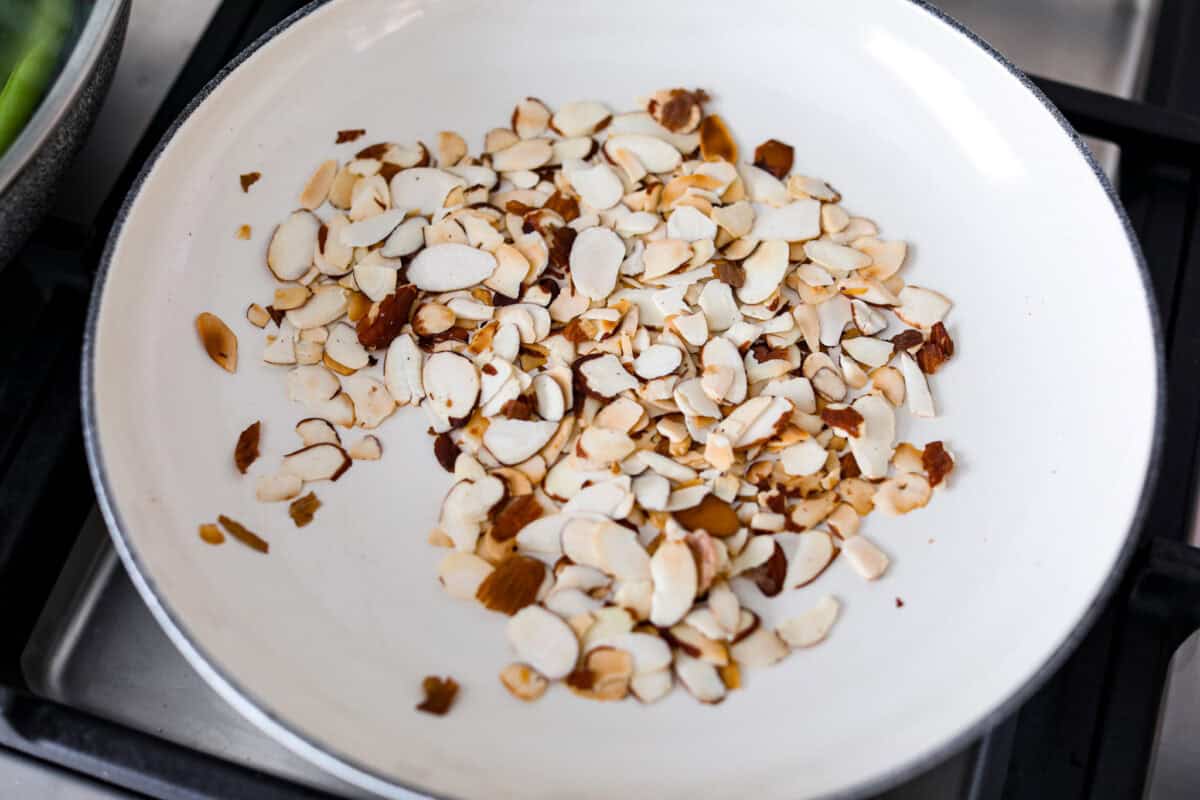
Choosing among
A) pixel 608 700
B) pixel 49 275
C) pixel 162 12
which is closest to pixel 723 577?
pixel 608 700

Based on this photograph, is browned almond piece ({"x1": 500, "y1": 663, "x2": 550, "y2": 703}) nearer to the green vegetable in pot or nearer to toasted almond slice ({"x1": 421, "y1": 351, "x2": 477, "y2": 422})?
toasted almond slice ({"x1": 421, "y1": 351, "x2": 477, "y2": 422})

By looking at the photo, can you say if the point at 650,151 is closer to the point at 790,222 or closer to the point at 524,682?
the point at 790,222

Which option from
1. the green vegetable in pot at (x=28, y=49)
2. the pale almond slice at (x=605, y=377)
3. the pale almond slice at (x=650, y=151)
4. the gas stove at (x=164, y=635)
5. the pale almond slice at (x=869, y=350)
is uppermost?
the green vegetable in pot at (x=28, y=49)

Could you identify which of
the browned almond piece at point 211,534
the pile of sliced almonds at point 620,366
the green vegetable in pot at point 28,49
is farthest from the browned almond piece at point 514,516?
the green vegetable in pot at point 28,49

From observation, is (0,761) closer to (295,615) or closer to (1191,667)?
(295,615)

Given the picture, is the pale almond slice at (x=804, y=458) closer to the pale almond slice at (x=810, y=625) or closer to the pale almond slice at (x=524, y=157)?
the pale almond slice at (x=810, y=625)

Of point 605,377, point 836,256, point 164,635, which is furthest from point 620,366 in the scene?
point 164,635
